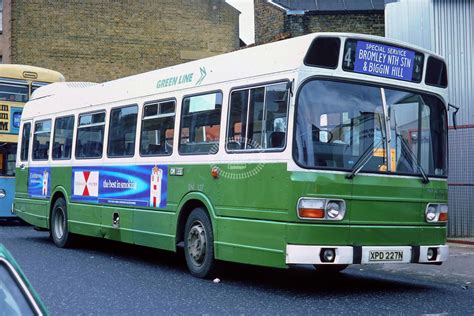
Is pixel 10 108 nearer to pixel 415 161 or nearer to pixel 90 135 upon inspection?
pixel 90 135

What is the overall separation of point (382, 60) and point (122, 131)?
4.85 meters

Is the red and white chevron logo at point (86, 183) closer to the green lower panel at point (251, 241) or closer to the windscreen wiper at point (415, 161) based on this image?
the green lower panel at point (251, 241)

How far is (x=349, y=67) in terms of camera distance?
340 inches

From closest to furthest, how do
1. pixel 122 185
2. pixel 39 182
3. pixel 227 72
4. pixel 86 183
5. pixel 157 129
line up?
pixel 227 72 → pixel 157 129 → pixel 122 185 → pixel 86 183 → pixel 39 182

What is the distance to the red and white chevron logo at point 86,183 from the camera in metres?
12.8

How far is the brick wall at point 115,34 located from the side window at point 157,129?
78.4ft

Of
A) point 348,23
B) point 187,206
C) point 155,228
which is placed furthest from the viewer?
point 348,23

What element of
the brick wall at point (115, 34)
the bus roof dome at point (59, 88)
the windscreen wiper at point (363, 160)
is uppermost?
the brick wall at point (115, 34)

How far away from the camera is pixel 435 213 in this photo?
9.13 m

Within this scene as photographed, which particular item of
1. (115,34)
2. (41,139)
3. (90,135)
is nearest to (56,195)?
(41,139)

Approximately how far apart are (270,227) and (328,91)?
170cm

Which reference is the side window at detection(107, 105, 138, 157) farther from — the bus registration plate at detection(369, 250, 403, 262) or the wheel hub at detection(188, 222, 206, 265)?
the bus registration plate at detection(369, 250, 403, 262)

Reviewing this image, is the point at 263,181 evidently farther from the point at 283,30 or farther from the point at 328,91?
the point at 283,30

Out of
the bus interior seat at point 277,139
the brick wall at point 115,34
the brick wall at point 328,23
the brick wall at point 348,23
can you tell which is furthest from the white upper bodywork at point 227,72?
the brick wall at point 115,34
